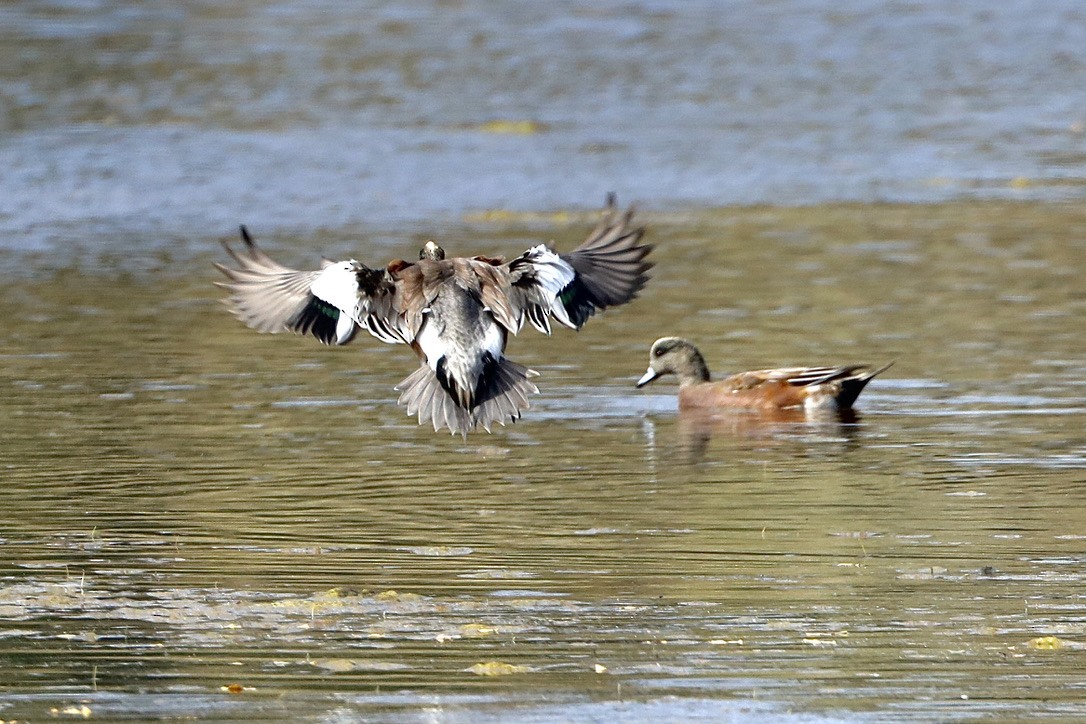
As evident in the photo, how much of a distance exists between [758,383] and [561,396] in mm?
955

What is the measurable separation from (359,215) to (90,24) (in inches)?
446

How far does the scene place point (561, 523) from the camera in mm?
8031

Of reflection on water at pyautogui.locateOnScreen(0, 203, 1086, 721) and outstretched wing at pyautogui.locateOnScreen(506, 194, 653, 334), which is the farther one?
outstretched wing at pyautogui.locateOnScreen(506, 194, 653, 334)

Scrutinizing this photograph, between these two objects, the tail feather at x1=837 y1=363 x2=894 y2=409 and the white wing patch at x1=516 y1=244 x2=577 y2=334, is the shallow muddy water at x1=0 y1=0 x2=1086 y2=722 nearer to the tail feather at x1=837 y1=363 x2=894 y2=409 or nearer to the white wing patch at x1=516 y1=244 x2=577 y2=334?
the tail feather at x1=837 y1=363 x2=894 y2=409

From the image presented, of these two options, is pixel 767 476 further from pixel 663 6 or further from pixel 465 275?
pixel 663 6

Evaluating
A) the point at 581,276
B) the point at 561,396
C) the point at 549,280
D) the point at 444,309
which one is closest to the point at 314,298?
the point at 444,309

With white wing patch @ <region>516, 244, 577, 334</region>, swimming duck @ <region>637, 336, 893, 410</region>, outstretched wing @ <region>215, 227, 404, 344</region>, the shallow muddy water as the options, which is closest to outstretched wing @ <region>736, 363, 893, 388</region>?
swimming duck @ <region>637, 336, 893, 410</region>

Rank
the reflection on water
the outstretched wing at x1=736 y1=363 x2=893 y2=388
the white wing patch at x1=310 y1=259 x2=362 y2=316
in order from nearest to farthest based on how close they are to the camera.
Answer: the reflection on water
the white wing patch at x1=310 y1=259 x2=362 y2=316
the outstretched wing at x1=736 y1=363 x2=893 y2=388

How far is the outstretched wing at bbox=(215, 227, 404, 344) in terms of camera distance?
8.48 meters

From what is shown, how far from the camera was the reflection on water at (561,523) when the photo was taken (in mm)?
5922

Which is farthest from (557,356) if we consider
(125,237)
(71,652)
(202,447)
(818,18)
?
(818,18)

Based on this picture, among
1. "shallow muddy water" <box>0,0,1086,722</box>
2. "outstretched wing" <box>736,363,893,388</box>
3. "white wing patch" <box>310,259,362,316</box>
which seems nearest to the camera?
"shallow muddy water" <box>0,0,1086,722</box>

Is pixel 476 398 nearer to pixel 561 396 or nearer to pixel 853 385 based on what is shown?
pixel 561 396

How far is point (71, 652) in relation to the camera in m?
6.26
